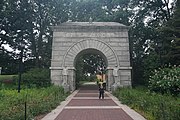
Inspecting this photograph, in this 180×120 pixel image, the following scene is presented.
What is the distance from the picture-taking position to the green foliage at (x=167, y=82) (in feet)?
A: 45.8

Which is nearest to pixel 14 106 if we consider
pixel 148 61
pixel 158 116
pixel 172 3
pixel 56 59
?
pixel 158 116

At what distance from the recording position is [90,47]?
22047mm

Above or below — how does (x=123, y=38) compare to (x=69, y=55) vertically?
above

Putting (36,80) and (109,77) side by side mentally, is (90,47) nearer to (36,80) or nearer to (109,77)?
(109,77)

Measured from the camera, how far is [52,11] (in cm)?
3141

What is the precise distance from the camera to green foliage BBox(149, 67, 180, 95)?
1397cm

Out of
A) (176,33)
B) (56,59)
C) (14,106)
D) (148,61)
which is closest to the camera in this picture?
(14,106)

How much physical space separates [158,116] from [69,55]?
1541 cm

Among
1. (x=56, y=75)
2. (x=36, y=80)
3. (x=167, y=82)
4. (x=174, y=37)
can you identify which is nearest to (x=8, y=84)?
(x=36, y=80)

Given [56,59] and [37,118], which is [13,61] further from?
[37,118]

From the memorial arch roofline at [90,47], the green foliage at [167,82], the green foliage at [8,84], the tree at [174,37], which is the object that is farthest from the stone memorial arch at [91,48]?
the green foliage at [167,82]

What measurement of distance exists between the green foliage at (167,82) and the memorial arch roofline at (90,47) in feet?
21.3

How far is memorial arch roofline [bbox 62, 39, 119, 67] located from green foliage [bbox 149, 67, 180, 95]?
649cm

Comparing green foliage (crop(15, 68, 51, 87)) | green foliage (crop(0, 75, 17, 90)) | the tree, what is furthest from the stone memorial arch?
the tree
